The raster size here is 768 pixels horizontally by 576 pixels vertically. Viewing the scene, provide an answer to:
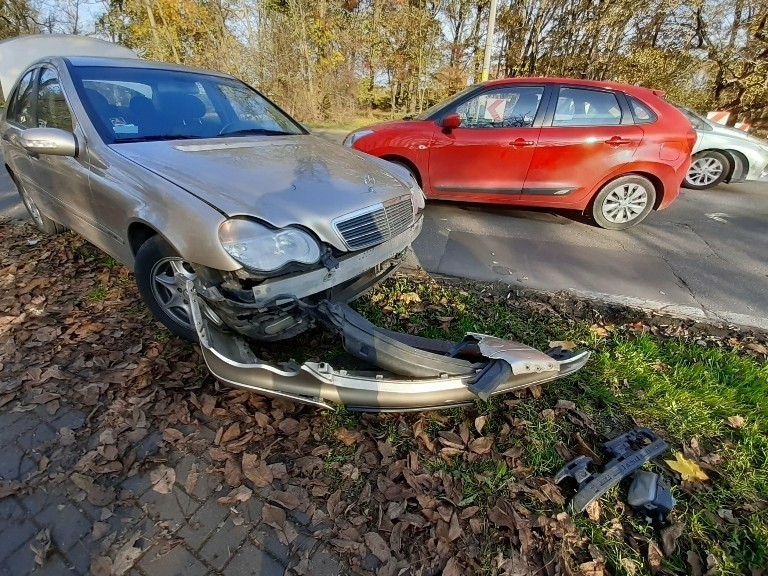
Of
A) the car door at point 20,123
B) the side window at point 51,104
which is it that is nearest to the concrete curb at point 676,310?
the side window at point 51,104

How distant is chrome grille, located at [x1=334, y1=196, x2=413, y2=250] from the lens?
232 centimetres

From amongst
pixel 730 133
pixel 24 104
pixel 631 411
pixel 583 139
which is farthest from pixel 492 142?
pixel 730 133

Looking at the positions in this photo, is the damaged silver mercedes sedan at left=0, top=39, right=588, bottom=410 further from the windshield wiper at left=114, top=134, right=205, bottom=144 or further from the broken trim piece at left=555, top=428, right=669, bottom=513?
the broken trim piece at left=555, top=428, right=669, bottom=513

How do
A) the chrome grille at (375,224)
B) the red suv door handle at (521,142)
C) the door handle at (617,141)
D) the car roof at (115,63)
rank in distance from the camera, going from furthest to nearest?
the red suv door handle at (521,142)
the door handle at (617,141)
the car roof at (115,63)
the chrome grille at (375,224)

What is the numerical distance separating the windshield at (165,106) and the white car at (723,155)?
275 inches

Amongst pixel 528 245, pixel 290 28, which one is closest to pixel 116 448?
pixel 528 245

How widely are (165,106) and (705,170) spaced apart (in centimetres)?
823

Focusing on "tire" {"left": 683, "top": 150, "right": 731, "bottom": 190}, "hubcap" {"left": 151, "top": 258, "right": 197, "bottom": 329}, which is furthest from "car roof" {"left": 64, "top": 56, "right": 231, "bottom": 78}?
"tire" {"left": 683, "top": 150, "right": 731, "bottom": 190}

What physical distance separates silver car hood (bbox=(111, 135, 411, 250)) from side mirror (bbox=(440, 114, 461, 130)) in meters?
2.29

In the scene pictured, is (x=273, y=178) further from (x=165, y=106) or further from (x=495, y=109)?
(x=495, y=109)

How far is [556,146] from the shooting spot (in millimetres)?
4805

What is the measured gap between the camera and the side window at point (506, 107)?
493cm

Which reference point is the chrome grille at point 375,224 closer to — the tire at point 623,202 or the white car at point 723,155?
the tire at point 623,202

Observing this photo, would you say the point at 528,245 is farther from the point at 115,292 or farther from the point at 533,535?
the point at 115,292
